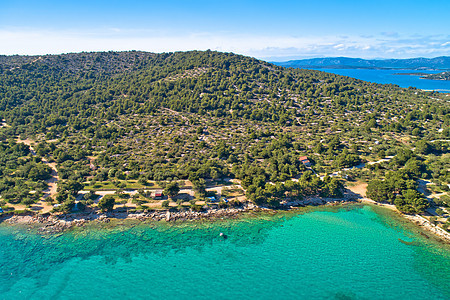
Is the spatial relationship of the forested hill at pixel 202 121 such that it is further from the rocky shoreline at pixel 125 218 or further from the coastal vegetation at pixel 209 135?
the rocky shoreline at pixel 125 218

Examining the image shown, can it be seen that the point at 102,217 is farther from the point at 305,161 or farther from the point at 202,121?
the point at 202,121

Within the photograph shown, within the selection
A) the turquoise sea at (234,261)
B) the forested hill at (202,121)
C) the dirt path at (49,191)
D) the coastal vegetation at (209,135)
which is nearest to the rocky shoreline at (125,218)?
the turquoise sea at (234,261)

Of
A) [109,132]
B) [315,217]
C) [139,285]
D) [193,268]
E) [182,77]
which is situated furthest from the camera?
[182,77]

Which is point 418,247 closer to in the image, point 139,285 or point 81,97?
point 139,285

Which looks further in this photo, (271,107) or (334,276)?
(271,107)


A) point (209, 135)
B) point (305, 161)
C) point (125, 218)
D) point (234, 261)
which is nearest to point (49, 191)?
point (125, 218)

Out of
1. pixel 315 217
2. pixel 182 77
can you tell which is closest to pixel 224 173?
pixel 315 217

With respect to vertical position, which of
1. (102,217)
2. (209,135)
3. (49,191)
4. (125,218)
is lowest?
(125,218)
